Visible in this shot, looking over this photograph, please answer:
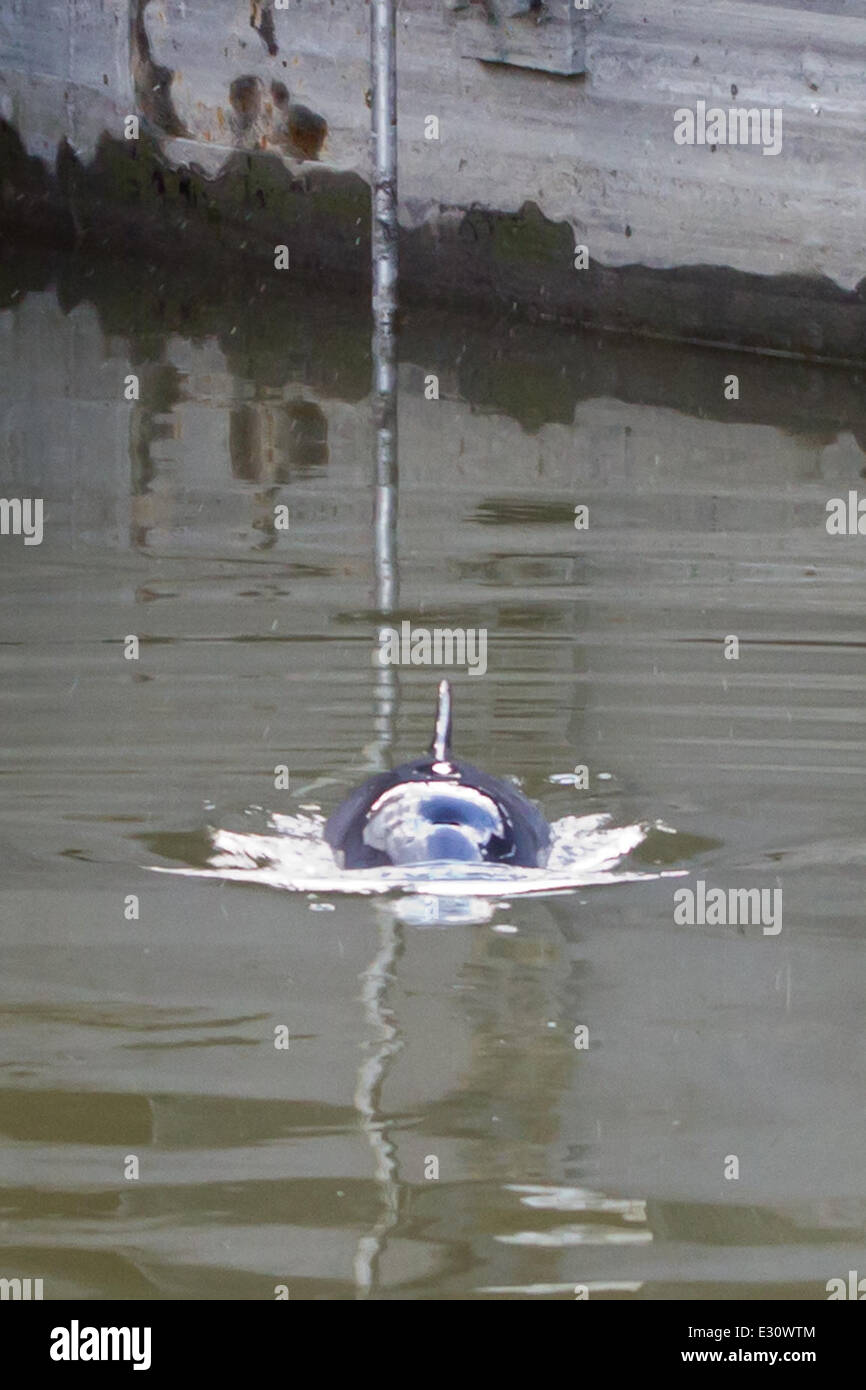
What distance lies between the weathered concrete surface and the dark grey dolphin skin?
7.50 metres

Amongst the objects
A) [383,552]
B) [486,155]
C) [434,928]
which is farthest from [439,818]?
[486,155]

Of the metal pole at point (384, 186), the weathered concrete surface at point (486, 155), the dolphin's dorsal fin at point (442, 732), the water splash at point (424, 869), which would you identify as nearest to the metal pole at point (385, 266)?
the metal pole at point (384, 186)

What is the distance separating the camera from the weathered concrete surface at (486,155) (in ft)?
41.3

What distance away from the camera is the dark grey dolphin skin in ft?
17.7

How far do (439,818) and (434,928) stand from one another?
27 centimetres

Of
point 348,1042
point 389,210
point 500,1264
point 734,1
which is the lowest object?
point 500,1264

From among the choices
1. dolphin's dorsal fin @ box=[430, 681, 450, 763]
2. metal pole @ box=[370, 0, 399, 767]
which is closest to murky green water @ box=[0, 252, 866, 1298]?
metal pole @ box=[370, 0, 399, 767]

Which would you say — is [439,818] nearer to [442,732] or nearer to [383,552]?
[442,732]

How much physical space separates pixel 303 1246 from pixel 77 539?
5.61 m

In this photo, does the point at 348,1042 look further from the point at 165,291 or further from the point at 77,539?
the point at 165,291

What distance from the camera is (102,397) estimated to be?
40.4ft

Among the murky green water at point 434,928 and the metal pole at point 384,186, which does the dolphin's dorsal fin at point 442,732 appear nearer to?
the murky green water at point 434,928

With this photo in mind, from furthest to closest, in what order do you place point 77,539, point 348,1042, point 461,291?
point 461,291 → point 77,539 → point 348,1042

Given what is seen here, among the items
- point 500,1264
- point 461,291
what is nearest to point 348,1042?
point 500,1264
